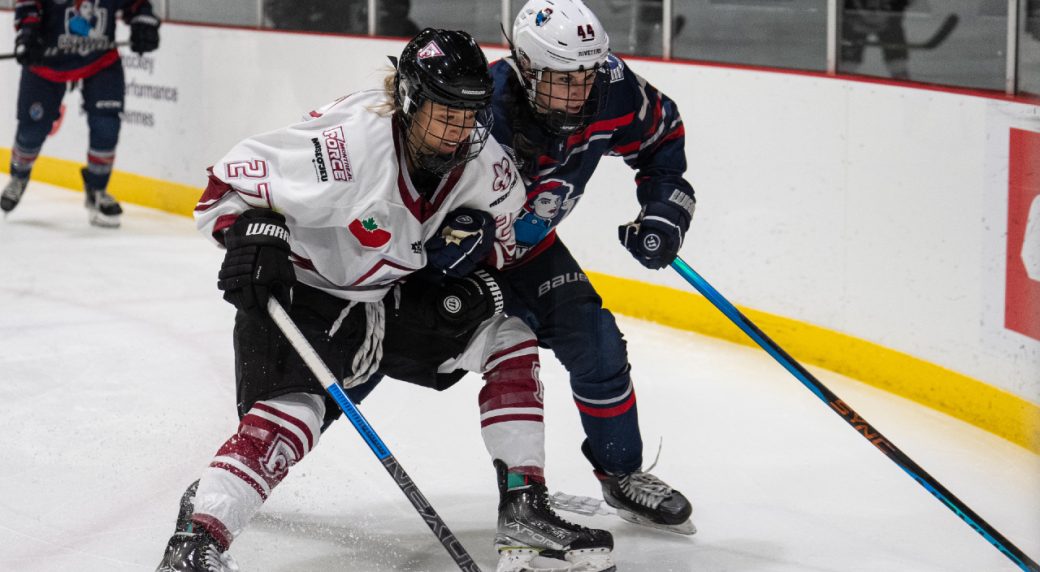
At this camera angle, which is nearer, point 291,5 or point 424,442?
point 424,442

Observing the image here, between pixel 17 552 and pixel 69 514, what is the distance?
194 millimetres

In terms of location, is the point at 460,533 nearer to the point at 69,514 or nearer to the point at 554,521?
the point at 554,521

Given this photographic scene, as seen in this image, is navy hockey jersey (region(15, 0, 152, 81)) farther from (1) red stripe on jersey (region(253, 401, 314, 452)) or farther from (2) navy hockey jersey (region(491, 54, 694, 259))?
(1) red stripe on jersey (region(253, 401, 314, 452))

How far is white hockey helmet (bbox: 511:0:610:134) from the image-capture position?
242 cm

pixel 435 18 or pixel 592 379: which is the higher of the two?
A: pixel 435 18

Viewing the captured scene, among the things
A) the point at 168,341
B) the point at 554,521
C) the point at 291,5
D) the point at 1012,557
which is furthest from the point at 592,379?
the point at 291,5

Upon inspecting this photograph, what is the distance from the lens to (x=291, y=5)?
19.7 feet

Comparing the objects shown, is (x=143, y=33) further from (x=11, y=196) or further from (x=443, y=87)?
(x=443, y=87)

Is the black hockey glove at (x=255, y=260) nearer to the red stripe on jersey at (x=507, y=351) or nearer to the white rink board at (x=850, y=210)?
the red stripe on jersey at (x=507, y=351)

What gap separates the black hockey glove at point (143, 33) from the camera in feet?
19.0

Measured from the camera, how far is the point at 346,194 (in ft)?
7.21

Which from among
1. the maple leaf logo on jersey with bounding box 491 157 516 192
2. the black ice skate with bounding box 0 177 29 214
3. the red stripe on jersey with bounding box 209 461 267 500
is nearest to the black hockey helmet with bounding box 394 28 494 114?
the maple leaf logo on jersey with bounding box 491 157 516 192

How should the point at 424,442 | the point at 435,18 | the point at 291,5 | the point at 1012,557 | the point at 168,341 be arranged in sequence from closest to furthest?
the point at 1012,557 < the point at 424,442 < the point at 168,341 < the point at 435,18 < the point at 291,5

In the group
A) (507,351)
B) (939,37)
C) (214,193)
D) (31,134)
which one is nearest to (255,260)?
(214,193)
